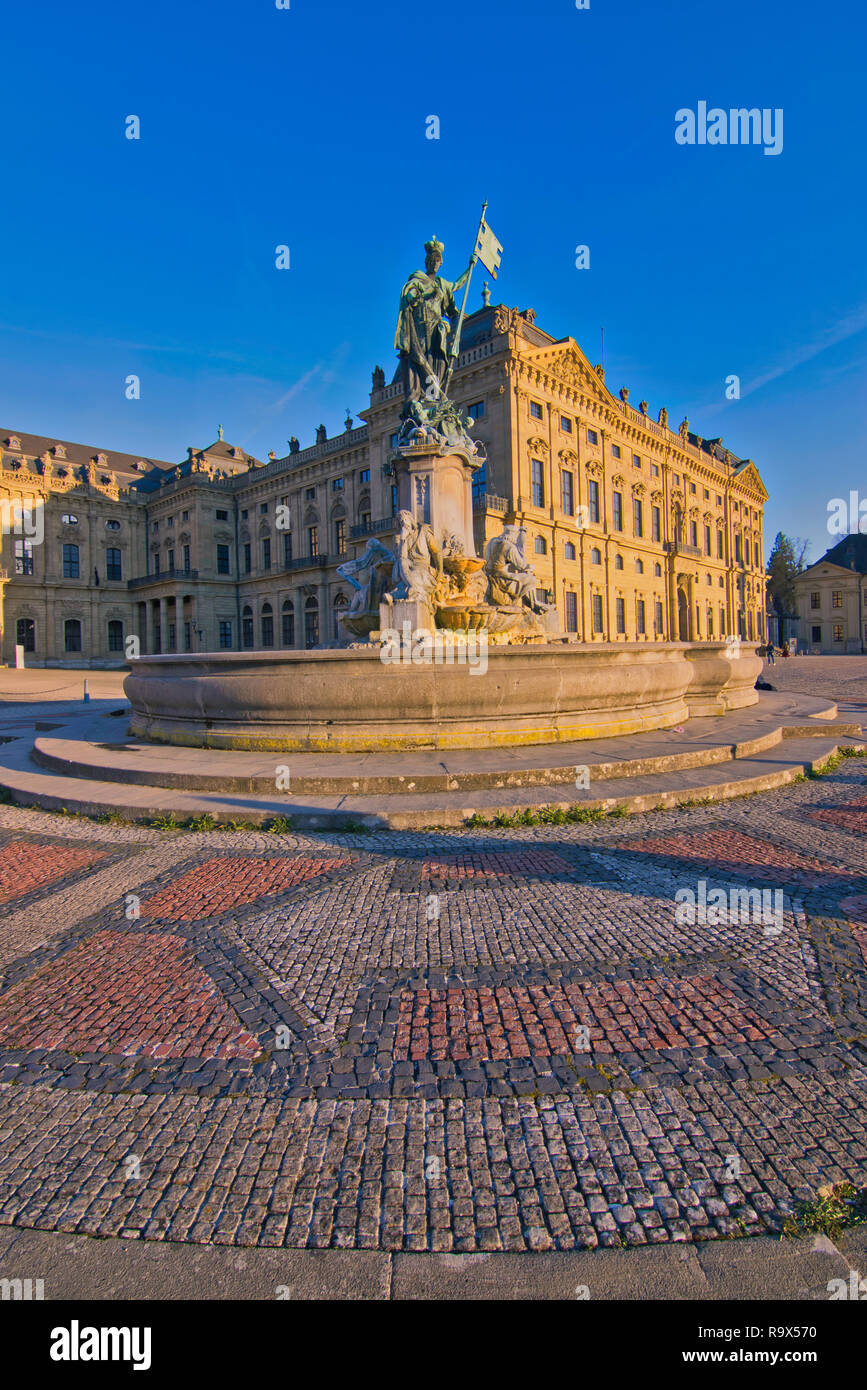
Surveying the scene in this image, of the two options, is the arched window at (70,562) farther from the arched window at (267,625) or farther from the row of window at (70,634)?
the arched window at (267,625)

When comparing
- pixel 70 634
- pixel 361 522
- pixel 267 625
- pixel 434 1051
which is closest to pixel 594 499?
pixel 361 522

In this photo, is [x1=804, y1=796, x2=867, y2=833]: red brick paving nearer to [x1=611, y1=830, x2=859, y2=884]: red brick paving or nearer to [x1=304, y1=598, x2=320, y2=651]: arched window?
[x1=611, y1=830, x2=859, y2=884]: red brick paving

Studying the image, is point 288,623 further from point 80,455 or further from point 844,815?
point 844,815

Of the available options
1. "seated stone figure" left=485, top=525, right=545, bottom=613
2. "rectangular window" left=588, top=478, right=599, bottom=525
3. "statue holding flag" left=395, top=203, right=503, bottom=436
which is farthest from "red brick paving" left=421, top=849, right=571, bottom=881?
"rectangular window" left=588, top=478, right=599, bottom=525

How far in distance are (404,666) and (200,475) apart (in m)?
59.3

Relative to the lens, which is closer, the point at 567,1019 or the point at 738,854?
the point at 567,1019

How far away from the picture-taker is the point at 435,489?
14.0 metres

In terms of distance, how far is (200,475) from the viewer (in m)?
60.0

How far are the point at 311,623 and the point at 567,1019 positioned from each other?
51.6 m

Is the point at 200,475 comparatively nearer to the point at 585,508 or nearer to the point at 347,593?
the point at 347,593

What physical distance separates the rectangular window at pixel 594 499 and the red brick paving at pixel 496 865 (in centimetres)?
4210

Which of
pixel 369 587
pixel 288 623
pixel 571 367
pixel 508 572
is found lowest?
pixel 369 587

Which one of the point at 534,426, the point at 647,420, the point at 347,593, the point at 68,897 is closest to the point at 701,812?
the point at 68,897

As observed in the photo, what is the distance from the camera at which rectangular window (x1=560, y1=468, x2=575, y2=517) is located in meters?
41.1
